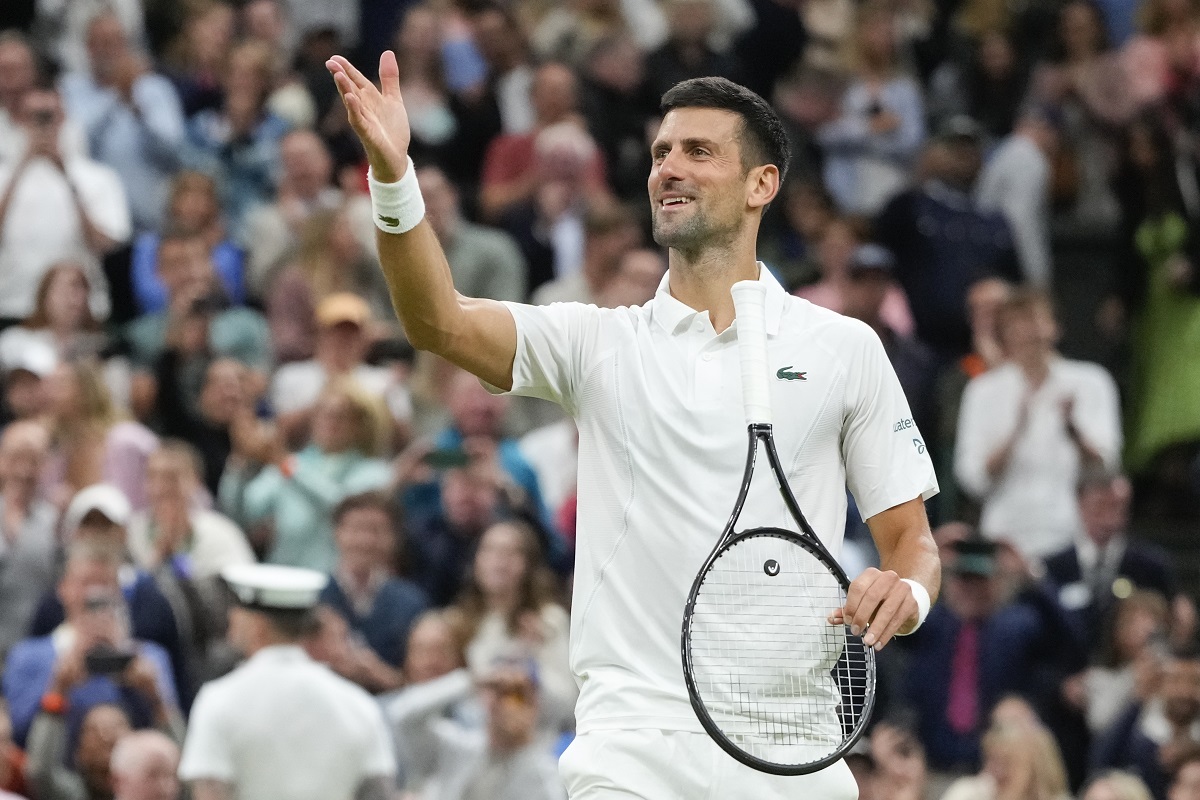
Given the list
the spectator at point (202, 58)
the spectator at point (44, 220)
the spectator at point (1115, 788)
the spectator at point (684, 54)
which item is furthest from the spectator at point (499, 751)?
the spectator at point (684, 54)

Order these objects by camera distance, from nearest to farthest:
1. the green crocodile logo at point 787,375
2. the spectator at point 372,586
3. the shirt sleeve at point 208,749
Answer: the green crocodile logo at point 787,375 < the shirt sleeve at point 208,749 < the spectator at point 372,586

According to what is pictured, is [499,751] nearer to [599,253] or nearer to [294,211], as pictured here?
[599,253]

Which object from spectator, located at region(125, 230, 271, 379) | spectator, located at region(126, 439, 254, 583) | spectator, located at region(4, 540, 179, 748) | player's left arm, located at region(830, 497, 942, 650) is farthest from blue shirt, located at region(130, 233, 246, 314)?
player's left arm, located at region(830, 497, 942, 650)

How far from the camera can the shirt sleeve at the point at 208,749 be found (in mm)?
7512

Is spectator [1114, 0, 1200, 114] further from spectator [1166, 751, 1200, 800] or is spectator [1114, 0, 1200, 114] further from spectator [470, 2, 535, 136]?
spectator [1166, 751, 1200, 800]

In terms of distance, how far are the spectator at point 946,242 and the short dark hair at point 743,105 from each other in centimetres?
745

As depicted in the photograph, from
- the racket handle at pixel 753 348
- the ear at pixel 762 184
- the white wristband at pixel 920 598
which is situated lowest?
the white wristband at pixel 920 598

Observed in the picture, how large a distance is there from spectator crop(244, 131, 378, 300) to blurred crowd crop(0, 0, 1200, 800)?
24 millimetres

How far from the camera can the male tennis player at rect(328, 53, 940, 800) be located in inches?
173

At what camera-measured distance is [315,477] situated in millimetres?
9984

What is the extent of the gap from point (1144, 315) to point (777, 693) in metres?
9.05

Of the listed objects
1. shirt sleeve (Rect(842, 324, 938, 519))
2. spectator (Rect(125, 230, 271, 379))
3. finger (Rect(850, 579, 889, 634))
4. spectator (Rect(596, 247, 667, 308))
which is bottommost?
spectator (Rect(125, 230, 271, 379))

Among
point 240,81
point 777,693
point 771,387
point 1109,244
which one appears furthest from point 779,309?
point 1109,244

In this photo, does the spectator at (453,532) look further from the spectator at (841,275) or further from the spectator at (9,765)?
the spectator at (841,275)
